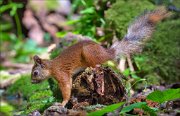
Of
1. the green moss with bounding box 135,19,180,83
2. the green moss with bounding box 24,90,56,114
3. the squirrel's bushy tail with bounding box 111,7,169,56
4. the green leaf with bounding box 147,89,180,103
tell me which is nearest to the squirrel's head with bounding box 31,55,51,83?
the green moss with bounding box 24,90,56,114

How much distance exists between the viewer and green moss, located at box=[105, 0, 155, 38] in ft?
21.9

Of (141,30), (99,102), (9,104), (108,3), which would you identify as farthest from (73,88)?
Result: (108,3)

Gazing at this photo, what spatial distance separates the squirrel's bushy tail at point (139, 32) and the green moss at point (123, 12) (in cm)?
144

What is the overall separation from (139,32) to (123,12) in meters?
1.97

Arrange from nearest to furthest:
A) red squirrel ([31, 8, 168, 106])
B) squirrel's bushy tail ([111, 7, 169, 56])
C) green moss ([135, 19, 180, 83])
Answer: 1. red squirrel ([31, 8, 168, 106])
2. squirrel's bushy tail ([111, 7, 169, 56])
3. green moss ([135, 19, 180, 83])

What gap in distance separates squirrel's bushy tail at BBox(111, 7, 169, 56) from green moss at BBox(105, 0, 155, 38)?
144 cm

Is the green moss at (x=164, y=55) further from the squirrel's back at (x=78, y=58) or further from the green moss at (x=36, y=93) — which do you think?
the squirrel's back at (x=78, y=58)

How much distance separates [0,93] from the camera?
6668 millimetres

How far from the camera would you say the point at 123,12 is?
22.5 feet

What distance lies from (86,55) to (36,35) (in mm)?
8427

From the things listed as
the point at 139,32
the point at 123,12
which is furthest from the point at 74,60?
the point at 123,12

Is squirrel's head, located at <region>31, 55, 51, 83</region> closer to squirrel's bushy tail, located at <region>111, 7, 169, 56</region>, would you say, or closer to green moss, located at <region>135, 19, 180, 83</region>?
squirrel's bushy tail, located at <region>111, 7, 169, 56</region>

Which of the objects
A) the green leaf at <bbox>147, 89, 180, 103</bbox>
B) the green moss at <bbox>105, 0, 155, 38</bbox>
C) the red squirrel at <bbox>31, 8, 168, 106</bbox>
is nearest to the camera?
the green leaf at <bbox>147, 89, 180, 103</bbox>

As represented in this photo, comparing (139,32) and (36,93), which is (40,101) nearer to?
(36,93)
